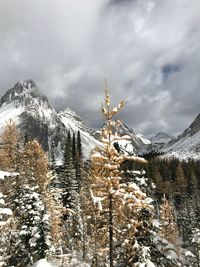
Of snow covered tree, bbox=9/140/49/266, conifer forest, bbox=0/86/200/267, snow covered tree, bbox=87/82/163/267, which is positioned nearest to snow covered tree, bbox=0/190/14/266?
conifer forest, bbox=0/86/200/267

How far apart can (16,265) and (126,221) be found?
1072 centimetres

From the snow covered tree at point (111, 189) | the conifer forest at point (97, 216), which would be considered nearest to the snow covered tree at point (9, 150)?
the conifer forest at point (97, 216)

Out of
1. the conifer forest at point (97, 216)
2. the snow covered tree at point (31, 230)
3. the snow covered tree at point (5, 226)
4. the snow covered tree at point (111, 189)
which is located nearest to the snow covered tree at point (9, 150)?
the conifer forest at point (97, 216)

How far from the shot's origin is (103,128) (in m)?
16.3

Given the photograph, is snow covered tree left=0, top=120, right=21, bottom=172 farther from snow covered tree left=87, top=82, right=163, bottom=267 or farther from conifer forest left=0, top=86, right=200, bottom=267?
snow covered tree left=87, top=82, right=163, bottom=267

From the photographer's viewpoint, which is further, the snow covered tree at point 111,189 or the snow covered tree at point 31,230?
the snow covered tree at point 31,230

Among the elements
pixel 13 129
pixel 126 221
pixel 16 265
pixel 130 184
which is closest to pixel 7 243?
pixel 16 265

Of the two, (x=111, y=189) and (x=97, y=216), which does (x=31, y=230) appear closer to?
(x=97, y=216)

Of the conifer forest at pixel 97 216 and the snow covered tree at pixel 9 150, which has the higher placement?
the snow covered tree at pixel 9 150

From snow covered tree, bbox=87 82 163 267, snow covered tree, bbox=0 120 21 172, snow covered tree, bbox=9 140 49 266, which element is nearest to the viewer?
snow covered tree, bbox=87 82 163 267

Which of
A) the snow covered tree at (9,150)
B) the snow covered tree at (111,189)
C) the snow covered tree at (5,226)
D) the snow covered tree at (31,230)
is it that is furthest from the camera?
the snow covered tree at (9,150)

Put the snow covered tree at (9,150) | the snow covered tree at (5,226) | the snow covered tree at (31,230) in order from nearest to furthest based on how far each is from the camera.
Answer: the snow covered tree at (5,226)
the snow covered tree at (31,230)
the snow covered tree at (9,150)

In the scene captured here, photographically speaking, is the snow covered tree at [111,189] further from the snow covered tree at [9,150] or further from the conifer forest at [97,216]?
the snow covered tree at [9,150]

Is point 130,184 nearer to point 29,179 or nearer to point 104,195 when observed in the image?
point 104,195
